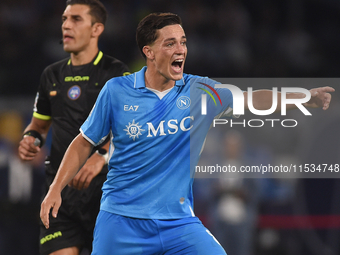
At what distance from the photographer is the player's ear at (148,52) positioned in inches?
128

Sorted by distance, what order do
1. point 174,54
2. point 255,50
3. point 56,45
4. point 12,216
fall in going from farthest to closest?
1. point 255,50
2. point 56,45
3. point 12,216
4. point 174,54

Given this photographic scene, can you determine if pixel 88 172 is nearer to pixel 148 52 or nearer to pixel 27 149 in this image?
pixel 27 149

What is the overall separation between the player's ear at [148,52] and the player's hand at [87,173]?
997mm

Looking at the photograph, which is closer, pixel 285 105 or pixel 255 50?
pixel 285 105

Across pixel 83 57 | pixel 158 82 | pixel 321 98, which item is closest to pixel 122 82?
pixel 158 82

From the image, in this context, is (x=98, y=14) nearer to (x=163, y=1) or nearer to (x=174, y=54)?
(x=174, y=54)

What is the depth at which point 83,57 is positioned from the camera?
165 inches

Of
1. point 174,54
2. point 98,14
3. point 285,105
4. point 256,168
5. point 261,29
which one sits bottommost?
point 256,168

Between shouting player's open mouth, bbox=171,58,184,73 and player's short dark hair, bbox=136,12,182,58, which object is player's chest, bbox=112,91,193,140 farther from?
player's short dark hair, bbox=136,12,182,58

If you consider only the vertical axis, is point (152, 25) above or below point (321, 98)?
above

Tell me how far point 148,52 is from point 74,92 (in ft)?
3.52

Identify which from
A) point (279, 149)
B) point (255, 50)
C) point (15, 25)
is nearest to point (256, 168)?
point (279, 149)

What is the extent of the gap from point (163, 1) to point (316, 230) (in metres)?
5.41

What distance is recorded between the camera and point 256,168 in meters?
7.44
